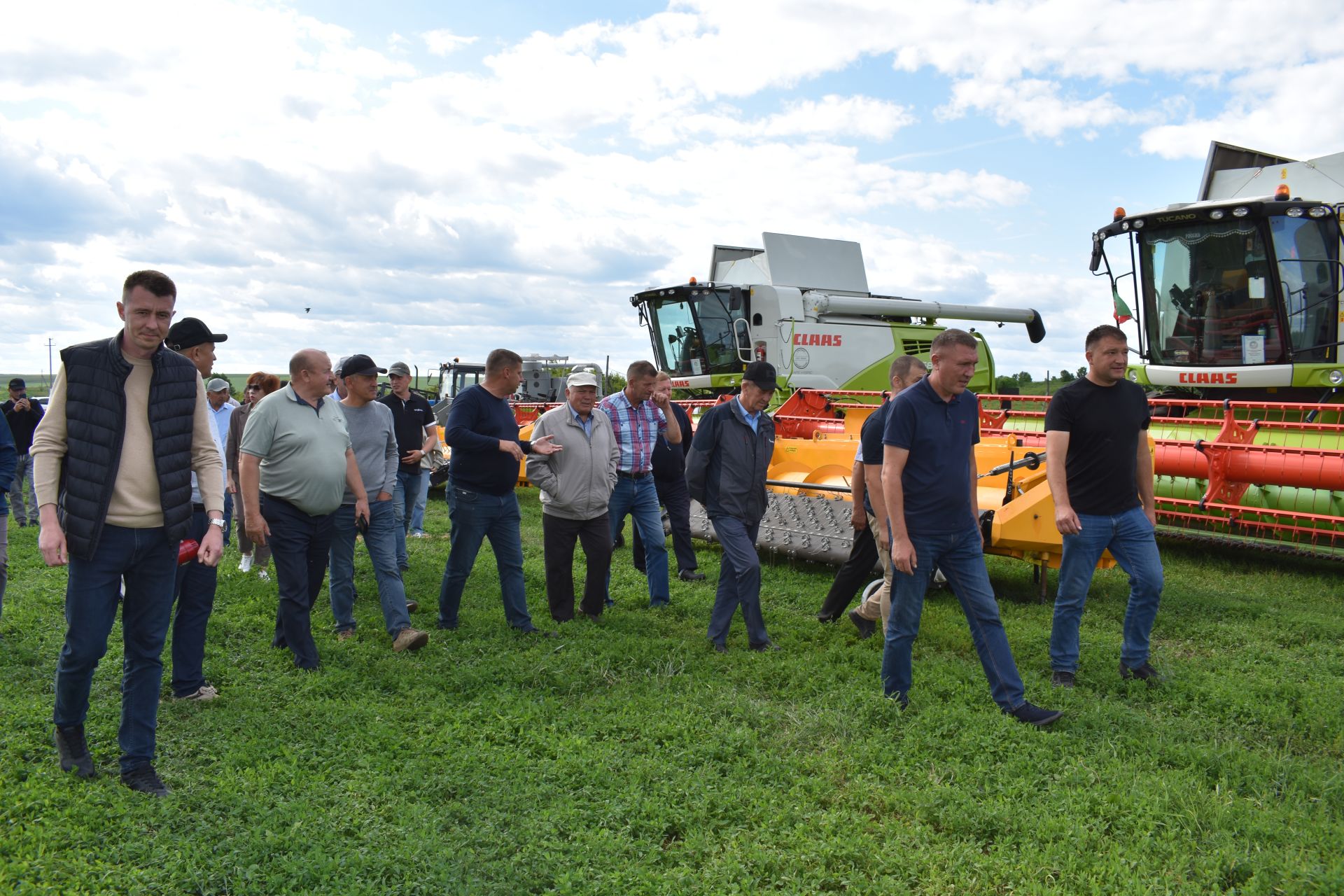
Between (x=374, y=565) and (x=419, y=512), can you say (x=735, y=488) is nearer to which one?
(x=374, y=565)

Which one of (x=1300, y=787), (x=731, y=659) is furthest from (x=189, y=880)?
(x=1300, y=787)

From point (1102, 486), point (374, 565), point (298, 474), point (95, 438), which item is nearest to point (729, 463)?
point (1102, 486)

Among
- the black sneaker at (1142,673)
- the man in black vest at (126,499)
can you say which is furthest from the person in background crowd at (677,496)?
the man in black vest at (126,499)

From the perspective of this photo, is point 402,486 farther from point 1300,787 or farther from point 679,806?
point 1300,787

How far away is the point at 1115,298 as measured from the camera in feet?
36.4

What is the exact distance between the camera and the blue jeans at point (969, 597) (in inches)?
179

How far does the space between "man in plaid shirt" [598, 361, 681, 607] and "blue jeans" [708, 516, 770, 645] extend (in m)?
1.18

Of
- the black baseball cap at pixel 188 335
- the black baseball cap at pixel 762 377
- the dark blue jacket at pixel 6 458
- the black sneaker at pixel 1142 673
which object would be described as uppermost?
the black baseball cap at pixel 188 335

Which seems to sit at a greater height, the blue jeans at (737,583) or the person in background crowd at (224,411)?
the person in background crowd at (224,411)

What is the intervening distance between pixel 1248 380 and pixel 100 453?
1065cm

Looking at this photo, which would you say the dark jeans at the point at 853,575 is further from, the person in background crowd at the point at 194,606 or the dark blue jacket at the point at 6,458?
the dark blue jacket at the point at 6,458

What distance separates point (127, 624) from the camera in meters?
3.73

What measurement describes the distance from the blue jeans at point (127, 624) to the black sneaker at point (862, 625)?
157 inches

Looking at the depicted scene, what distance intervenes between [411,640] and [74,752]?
2.02 m
